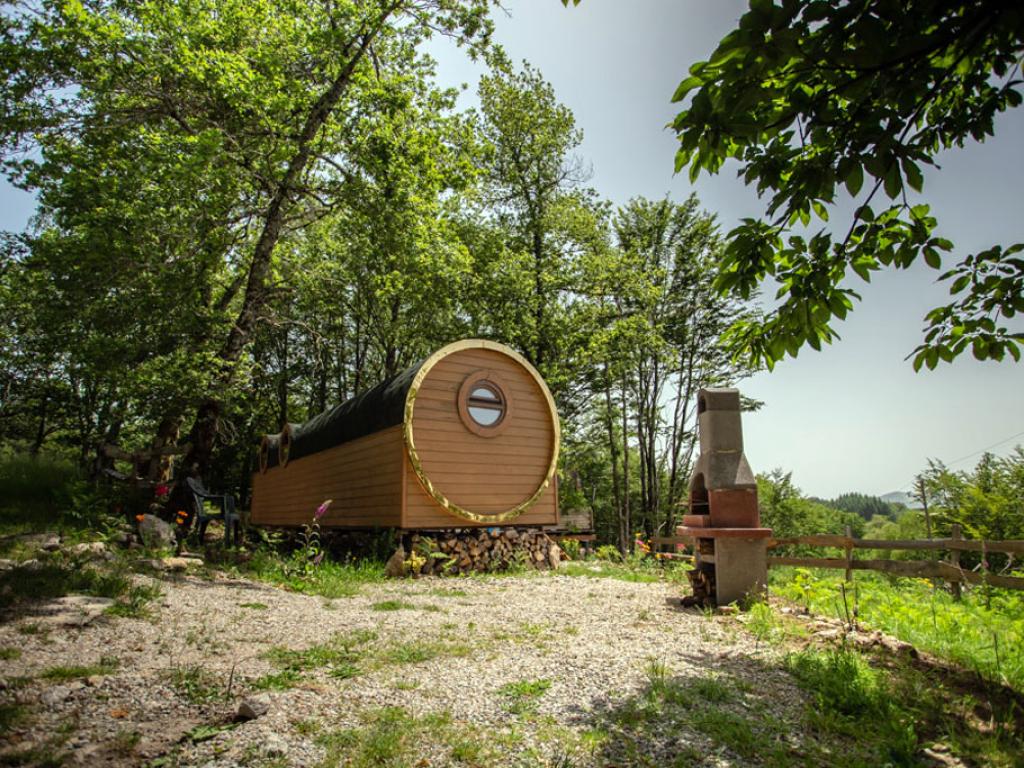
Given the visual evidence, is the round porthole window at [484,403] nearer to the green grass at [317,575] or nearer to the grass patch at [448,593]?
the green grass at [317,575]

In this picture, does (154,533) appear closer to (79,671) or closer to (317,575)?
(317,575)

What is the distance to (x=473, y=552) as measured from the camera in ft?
34.2

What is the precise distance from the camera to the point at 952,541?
7.30 metres

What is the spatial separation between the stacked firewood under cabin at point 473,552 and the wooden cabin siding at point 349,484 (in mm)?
654

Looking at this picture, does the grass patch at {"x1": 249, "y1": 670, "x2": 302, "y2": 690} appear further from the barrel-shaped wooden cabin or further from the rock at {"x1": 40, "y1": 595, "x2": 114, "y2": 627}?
the barrel-shaped wooden cabin

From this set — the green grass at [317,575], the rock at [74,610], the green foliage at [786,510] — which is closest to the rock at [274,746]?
the rock at [74,610]

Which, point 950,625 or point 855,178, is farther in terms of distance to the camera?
point 950,625

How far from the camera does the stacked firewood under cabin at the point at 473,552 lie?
9.67 meters

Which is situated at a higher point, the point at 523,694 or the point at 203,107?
the point at 203,107

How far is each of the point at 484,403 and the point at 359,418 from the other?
260cm

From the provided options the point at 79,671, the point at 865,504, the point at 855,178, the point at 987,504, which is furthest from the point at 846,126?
the point at 865,504

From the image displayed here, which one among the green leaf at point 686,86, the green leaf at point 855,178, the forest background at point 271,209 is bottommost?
the green leaf at point 855,178

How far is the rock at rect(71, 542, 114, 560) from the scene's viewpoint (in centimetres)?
665

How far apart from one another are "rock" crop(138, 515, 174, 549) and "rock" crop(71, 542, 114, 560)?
1074mm
